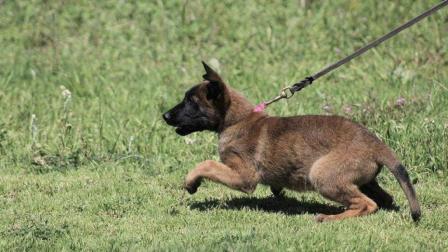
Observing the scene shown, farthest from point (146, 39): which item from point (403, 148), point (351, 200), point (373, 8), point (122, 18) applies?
point (351, 200)

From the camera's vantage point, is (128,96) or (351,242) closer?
(351,242)

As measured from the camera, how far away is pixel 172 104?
33.1 ft

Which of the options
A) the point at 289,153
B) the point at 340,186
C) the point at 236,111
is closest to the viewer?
the point at 340,186

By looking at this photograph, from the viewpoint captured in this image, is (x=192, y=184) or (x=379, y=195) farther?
(x=379, y=195)

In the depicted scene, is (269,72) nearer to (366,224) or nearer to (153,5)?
(153,5)

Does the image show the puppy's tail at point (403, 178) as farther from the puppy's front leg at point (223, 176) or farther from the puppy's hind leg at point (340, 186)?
the puppy's front leg at point (223, 176)

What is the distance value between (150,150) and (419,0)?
272 inches

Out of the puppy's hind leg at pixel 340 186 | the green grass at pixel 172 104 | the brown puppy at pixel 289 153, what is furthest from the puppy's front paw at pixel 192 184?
the puppy's hind leg at pixel 340 186

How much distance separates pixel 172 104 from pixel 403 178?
15.2ft

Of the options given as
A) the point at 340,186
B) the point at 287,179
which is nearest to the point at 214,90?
the point at 287,179

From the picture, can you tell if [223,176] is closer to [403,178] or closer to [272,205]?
[272,205]

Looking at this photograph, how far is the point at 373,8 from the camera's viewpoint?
1338cm

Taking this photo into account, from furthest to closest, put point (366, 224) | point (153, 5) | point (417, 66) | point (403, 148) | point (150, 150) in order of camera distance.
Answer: point (153, 5)
point (417, 66)
point (150, 150)
point (403, 148)
point (366, 224)

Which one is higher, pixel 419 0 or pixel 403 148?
pixel 419 0
